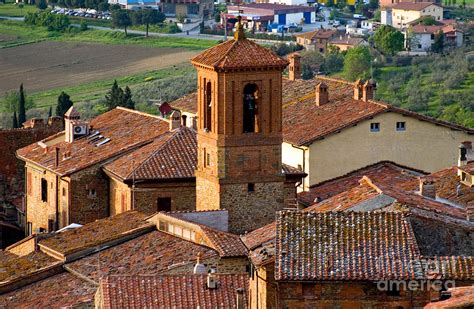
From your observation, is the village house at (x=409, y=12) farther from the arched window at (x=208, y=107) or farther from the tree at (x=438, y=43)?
the arched window at (x=208, y=107)

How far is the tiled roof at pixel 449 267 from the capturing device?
1407 inches

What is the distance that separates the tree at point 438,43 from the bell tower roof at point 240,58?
79985 millimetres

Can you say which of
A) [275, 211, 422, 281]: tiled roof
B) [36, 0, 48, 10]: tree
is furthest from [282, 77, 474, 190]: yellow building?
[36, 0, 48, 10]: tree

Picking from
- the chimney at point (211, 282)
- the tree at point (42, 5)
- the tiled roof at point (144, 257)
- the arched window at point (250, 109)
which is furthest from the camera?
the tree at point (42, 5)

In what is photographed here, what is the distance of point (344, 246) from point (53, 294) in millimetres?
11302

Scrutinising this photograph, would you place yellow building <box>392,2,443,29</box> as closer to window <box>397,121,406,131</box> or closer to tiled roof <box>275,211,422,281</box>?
window <box>397,121,406,131</box>

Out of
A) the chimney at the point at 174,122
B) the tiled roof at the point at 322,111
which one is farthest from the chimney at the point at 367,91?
the chimney at the point at 174,122

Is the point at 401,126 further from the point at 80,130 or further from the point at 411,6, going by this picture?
the point at 411,6

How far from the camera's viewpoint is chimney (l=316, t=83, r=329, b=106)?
62156 millimetres

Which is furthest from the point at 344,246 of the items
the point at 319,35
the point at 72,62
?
the point at 319,35

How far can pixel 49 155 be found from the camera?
202 ft

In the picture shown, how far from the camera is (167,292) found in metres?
40.9

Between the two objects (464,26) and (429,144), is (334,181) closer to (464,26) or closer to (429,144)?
(429,144)

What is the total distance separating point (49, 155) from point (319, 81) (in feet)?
28.0
